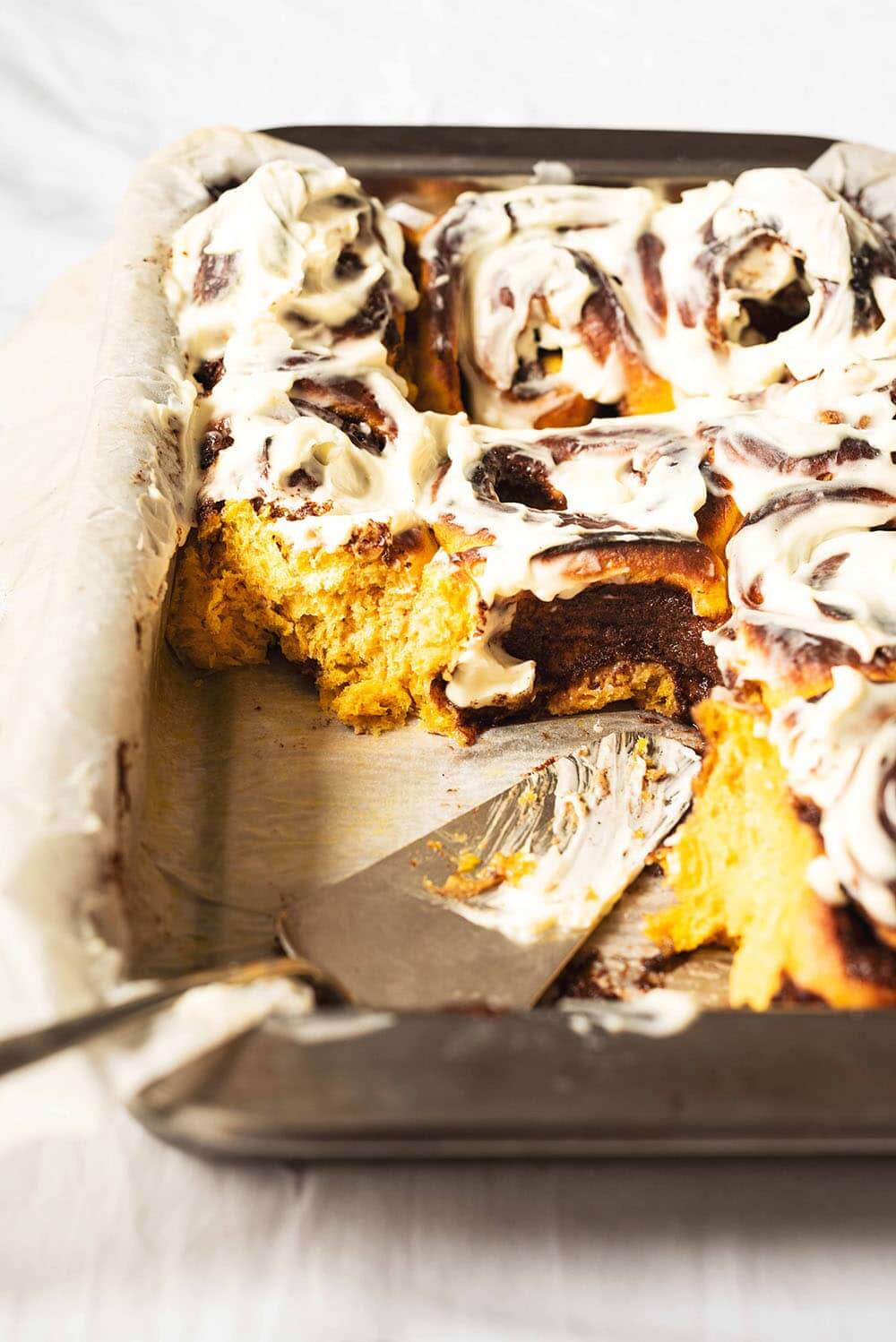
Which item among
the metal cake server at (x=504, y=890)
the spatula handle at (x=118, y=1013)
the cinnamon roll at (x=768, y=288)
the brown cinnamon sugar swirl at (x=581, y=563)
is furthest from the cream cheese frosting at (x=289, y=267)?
the spatula handle at (x=118, y=1013)

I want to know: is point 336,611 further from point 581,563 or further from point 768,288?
point 768,288

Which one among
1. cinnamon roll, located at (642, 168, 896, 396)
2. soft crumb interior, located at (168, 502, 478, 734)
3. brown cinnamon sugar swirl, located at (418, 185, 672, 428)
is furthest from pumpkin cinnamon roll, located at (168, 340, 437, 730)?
cinnamon roll, located at (642, 168, 896, 396)

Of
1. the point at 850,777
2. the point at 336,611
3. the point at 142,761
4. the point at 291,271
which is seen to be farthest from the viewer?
the point at 291,271

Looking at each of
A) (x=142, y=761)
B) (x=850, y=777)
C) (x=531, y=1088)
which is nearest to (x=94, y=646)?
(x=142, y=761)

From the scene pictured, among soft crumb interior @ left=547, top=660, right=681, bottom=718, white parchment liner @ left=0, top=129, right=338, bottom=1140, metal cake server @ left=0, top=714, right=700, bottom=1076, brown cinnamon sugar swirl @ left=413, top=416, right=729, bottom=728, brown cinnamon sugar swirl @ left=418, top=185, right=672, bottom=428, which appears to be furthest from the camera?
brown cinnamon sugar swirl @ left=418, top=185, right=672, bottom=428

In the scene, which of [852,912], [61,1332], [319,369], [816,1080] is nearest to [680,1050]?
[816,1080]

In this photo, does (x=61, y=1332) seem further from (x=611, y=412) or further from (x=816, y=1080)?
(x=611, y=412)

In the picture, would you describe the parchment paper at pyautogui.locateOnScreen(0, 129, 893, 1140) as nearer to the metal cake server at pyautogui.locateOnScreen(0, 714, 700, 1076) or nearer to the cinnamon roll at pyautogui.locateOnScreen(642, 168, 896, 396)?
the metal cake server at pyautogui.locateOnScreen(0, 714, 700, 1076)

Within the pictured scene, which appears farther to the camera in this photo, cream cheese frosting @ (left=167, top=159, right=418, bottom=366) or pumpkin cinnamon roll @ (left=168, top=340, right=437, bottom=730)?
cream cheese frosting @ (left=167, top=159, right=418, bottom=366)
